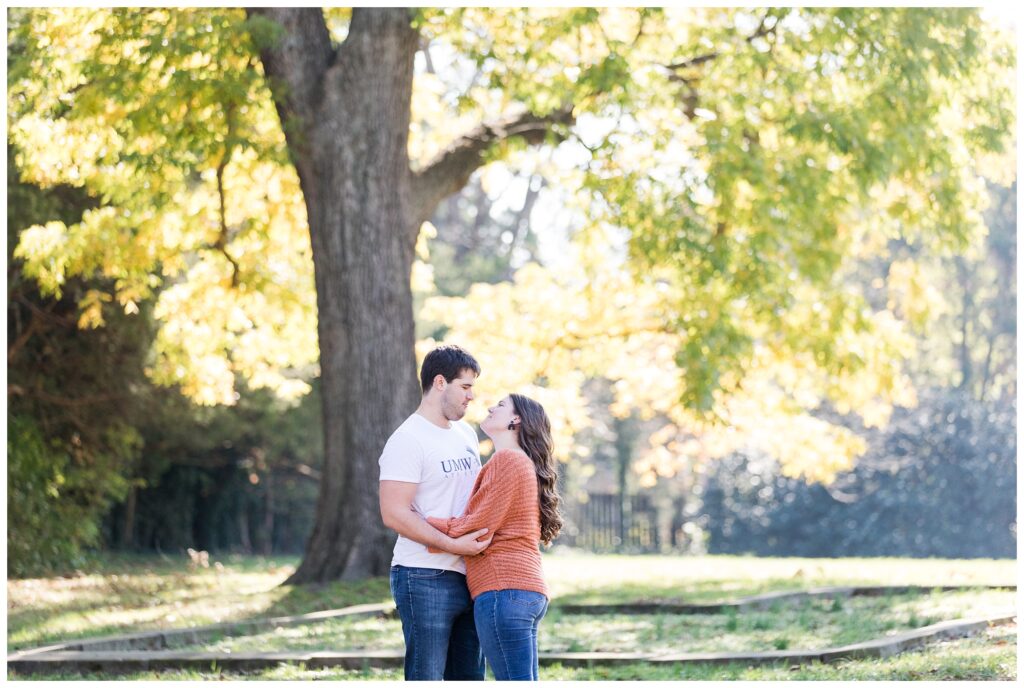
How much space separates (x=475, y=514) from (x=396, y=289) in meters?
7.52

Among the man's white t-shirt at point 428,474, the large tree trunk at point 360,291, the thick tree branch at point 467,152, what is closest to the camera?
the man's white t-shirt at point 428,474

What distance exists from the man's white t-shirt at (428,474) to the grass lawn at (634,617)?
101 inches

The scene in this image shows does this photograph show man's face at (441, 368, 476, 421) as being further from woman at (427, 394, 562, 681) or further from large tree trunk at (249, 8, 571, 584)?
large tree trunk at (249, 8, 571, 584)

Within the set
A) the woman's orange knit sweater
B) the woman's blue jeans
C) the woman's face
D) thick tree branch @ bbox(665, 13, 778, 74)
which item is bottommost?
the woman's blue jeans

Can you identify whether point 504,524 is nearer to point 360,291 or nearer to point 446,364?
point 446,364

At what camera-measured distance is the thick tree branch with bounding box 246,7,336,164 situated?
12.2 m

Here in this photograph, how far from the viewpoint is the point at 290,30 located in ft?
40.1

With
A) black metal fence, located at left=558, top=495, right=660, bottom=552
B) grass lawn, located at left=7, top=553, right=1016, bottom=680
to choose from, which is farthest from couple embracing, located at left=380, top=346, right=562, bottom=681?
black metal fence, located at left=558, top=495, right=660, bottom=552

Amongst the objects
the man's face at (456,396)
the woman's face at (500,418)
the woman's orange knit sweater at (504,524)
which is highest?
the man's face at (456,396)

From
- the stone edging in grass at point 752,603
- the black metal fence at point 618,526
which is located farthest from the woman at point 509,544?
the black metal fence at point 618,526

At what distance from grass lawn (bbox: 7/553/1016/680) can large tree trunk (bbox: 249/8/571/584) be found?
764 millimetres

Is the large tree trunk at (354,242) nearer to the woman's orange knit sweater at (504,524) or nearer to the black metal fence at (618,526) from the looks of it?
the woman's orange knit sweater at (504,524)

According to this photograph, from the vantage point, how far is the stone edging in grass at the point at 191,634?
816 cm

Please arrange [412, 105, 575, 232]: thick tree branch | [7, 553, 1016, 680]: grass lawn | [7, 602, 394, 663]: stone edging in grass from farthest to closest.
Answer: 1. [412, 105, 575, 232]: thick tree branch
2. [7, 602, 394, 663]: stone edging in grass
3. [7, 553, 1016, 680]: grass lawn
